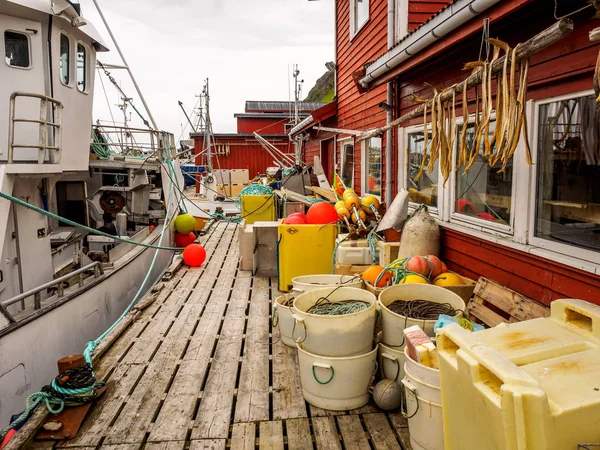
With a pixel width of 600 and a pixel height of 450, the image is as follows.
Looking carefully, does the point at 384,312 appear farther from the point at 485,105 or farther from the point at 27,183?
the point at 27,183

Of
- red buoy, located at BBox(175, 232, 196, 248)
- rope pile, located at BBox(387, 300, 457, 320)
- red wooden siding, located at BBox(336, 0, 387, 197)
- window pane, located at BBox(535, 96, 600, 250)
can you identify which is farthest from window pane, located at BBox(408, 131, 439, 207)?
red buoy, located at BBox(175, 232, 196, 248)

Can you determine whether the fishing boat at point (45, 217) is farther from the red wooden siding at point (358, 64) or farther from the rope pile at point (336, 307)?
the red wooden siding at point (358, 64)

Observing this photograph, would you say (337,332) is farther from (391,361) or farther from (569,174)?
(569,174)

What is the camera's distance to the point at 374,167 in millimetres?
8188

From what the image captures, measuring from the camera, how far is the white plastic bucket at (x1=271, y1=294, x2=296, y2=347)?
4.36 m

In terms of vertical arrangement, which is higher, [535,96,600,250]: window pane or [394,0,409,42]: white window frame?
[394,0,409,42]: white window frame

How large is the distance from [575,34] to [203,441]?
3.84m

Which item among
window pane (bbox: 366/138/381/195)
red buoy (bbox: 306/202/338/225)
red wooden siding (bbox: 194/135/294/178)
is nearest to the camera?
red buoy (bbox: 306/202/338/225)

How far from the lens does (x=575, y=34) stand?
321cm

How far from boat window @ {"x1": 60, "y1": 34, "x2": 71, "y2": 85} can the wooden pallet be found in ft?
21.3

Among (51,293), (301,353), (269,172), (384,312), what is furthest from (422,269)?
(269,172)

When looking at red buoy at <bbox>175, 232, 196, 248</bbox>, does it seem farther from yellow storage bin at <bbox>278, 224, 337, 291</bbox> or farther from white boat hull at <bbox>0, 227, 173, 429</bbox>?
yellow storage bin at <bbox>278, 224, 337, 291</bbox>

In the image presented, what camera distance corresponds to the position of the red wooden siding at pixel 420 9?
6.66m

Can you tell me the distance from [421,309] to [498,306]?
35.7 inches
